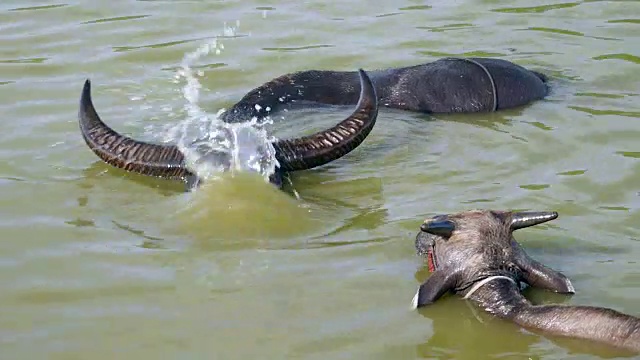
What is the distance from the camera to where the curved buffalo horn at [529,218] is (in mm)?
5049

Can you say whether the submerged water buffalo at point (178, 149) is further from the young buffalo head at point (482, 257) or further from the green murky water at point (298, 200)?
the young buffalo head at point (482, 257)

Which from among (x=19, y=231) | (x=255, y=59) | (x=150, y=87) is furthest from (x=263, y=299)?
(x=255, y=59)

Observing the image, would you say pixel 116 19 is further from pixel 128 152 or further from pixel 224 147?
pixel 224 147

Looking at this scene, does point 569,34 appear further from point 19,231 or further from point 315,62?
point 19,231

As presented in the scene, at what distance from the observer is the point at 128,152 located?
6711 mm

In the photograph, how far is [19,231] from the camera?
6.03 m

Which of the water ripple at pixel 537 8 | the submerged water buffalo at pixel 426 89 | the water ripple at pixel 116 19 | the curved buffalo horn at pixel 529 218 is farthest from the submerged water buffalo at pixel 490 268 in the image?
the water ripple at pixel 116 19

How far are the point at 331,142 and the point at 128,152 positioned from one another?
118 cm

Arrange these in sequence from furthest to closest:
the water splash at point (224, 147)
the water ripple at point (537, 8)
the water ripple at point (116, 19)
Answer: the water ripple at point (537, 8) → the water ripple at point (116, 19) → the water splash at point (224, 147)

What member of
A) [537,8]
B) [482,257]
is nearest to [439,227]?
[482,257]

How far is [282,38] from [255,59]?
24.0 inches

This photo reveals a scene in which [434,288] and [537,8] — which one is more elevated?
[537,8]

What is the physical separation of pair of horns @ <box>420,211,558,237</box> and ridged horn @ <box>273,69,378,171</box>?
1.65 metres

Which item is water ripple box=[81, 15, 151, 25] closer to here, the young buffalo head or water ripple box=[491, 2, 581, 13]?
water ripple box=[491, 2, 581, 13]
